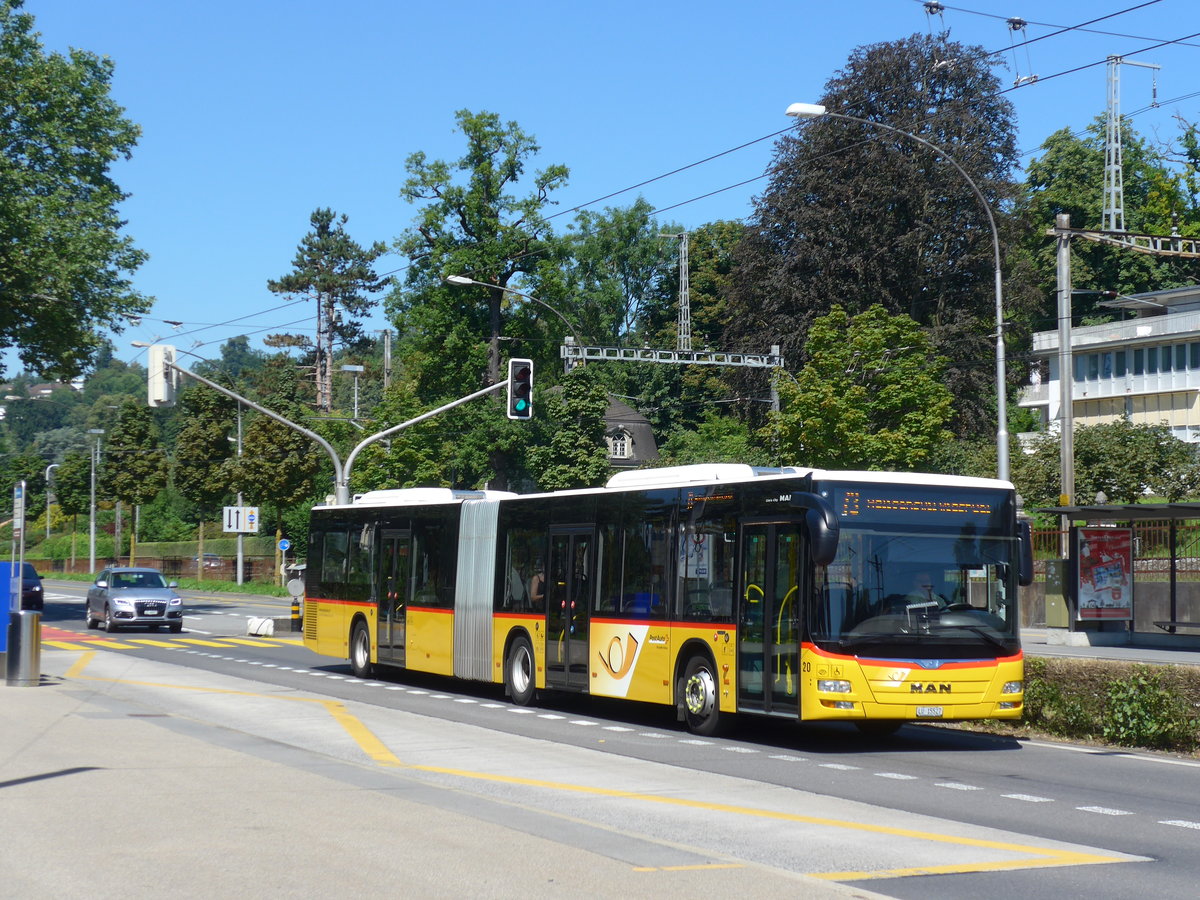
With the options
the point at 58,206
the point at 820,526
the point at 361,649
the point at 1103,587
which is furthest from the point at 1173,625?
the point at 58,206

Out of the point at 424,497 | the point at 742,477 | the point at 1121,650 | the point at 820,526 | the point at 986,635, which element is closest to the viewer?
the point at 820,526

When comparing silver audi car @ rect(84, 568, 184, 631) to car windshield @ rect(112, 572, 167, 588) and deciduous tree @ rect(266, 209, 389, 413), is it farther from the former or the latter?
deciduous tree @ rect(266, 209, 389, 413)

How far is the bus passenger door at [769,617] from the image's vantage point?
15.2m

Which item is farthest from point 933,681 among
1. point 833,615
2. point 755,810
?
point 755,810

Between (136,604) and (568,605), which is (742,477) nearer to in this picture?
(568,605)

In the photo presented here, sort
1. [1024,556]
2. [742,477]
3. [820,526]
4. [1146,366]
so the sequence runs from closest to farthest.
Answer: [820,526]
[1024,556]
[742,477]
[1146,366]

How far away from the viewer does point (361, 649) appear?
25.2 meters

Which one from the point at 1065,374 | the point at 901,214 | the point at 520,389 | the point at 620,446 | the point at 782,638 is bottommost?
the point at 782,638

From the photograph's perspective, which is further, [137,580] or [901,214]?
[901,214]

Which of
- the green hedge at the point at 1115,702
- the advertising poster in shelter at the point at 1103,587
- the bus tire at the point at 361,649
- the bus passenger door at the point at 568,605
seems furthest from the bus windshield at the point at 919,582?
the advertising poster in shelter at the point at 1103,587

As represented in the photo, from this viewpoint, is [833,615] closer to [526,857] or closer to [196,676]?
Result: [526,857]

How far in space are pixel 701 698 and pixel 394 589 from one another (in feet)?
28.0

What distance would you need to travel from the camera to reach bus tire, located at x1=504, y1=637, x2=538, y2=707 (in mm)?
20328

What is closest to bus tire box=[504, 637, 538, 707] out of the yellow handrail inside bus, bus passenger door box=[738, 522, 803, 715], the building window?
bus passenger door box=[738, 522, 803, 715]
